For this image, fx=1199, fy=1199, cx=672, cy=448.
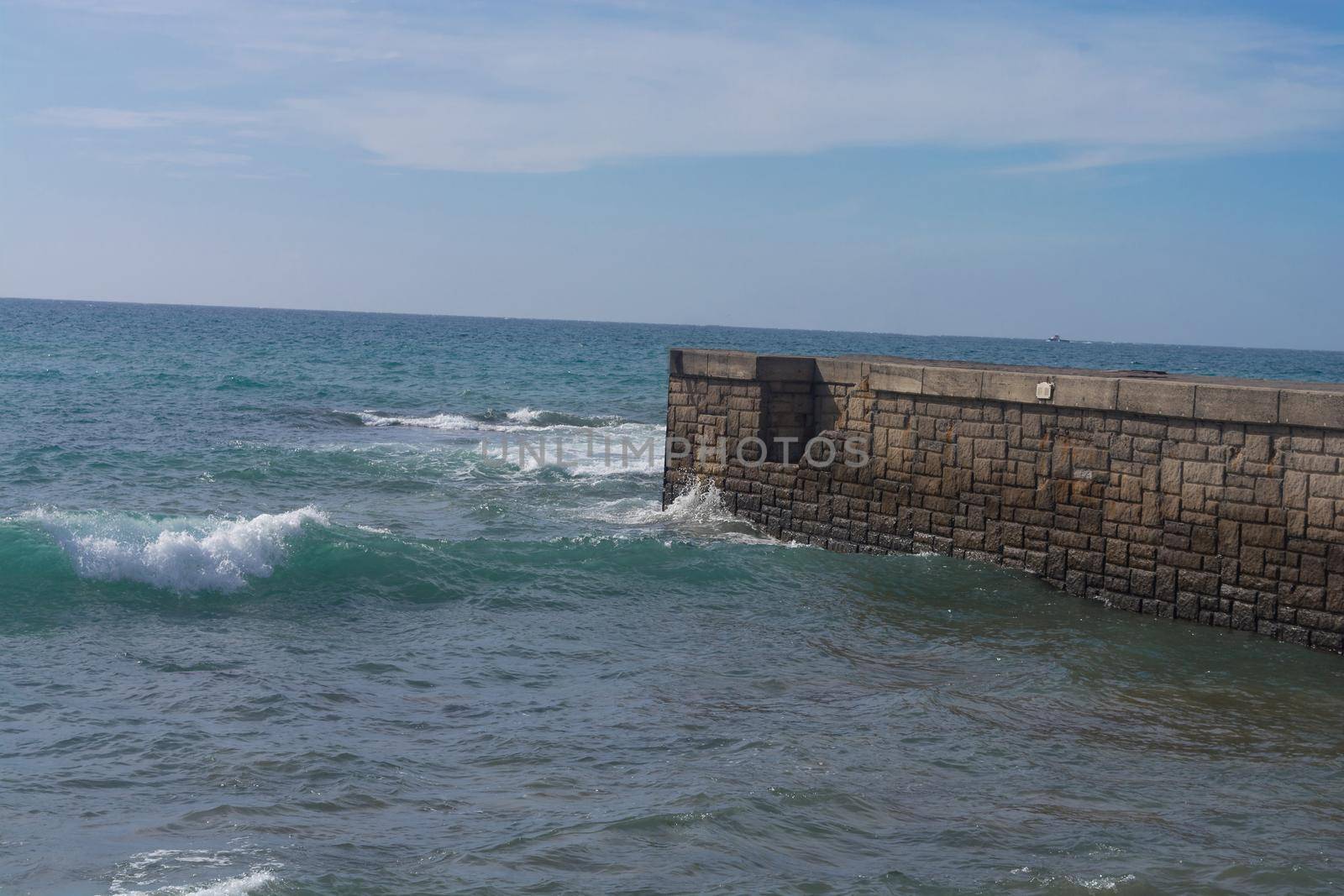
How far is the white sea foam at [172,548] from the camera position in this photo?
34.2 feet

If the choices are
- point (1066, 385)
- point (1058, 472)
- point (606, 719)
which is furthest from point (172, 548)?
point (1066, 385)

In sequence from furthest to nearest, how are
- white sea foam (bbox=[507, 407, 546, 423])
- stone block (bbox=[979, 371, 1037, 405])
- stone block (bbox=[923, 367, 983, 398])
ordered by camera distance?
white sea foam (bbox=[507, 407, 546, 423]) < stone block (bbox=[923, 367, 983, 398]) < stone block (bbox=[979, 371, 1037, 405])

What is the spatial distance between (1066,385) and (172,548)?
26.2ft

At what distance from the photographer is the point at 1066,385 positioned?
A: 1047cm

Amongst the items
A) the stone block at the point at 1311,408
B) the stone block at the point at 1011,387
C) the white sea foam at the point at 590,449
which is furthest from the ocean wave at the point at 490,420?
the stone block at the point at 1311,408

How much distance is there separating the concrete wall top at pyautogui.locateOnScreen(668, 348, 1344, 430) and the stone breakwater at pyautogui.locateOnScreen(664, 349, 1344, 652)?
2cm

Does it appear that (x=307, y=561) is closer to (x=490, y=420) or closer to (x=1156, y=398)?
(x=1156, y=398)

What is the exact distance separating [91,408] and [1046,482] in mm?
22596

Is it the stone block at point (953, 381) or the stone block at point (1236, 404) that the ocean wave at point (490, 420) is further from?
the stone block at point (1236, 404)

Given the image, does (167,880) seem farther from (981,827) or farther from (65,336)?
(65,336)

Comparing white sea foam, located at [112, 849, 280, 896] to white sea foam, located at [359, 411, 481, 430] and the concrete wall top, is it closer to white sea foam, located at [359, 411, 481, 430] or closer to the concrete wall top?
the concrete wall top

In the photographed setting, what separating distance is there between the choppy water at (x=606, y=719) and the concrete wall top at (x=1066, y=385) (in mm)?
1650

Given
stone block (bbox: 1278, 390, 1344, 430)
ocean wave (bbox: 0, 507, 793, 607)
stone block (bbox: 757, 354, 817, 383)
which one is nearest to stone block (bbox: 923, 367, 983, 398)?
stone block (bbox: 757, 354, 817, 383)

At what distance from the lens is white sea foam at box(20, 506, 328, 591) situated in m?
10.4
